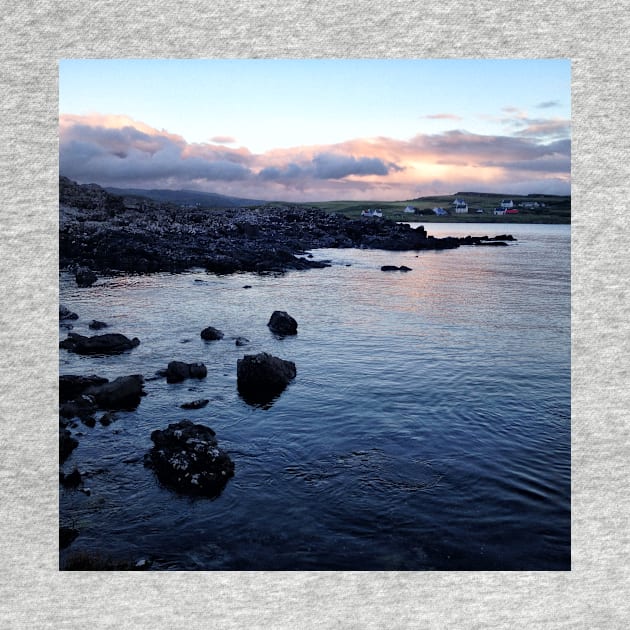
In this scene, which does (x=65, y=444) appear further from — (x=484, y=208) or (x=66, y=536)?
(x=484, y=208)

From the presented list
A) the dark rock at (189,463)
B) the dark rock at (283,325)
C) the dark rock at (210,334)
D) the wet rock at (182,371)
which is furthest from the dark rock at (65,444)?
the dark rock at (283,325)

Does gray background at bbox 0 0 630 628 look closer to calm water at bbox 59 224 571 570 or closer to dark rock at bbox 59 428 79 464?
calm water at bbox 59 224 571 570

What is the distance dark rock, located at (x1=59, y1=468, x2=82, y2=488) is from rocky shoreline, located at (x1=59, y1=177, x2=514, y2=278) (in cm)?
894

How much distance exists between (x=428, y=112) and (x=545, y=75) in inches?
89.8

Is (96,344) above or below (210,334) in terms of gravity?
below

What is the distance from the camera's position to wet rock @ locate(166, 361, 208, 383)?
11922 millimetres

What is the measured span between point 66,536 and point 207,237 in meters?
26.7

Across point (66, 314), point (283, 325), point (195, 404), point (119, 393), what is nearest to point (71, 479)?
point (119, 393)

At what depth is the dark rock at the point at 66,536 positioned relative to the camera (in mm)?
6449

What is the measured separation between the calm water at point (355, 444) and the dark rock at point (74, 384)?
2.29 feet

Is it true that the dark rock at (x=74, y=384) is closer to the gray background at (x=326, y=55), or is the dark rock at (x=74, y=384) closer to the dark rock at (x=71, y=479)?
the dark rock at (x=71, y=479)

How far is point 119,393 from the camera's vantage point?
34.7 feet

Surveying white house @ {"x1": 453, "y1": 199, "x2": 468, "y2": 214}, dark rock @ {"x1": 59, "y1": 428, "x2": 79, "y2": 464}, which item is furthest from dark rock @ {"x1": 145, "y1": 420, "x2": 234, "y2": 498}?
white house @ {"x1": 453, "y1": 199, "x2": 468, "y2": 214}

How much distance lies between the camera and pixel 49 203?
6.14 m
